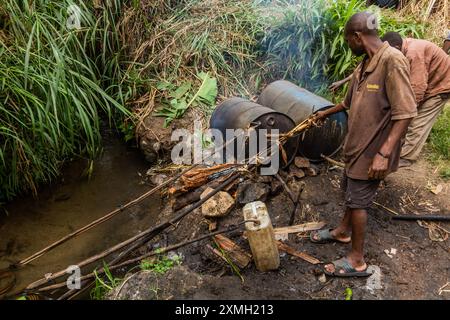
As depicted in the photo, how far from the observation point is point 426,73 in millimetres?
3857

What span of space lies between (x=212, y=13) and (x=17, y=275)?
15.9 feet

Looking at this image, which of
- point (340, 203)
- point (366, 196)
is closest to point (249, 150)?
point (340, 203)

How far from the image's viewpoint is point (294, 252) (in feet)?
10.9

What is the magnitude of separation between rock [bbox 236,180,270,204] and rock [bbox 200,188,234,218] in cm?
12

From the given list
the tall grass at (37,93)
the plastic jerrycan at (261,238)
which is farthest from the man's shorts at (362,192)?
the tall grass at (37,93)

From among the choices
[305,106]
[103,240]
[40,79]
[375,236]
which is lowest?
[103,240]

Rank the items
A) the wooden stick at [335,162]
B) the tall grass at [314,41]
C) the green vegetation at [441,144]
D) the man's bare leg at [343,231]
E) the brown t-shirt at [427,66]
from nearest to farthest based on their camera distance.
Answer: the man's bare leg at [343,231]
the brown t-shirt at [427,66]
the wooden stick at [335,162]
the green vegetation at [441,144]
the tall grass at [314,41]

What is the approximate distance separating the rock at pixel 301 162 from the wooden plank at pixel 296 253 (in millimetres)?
1039

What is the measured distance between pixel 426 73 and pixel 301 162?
1574 mm

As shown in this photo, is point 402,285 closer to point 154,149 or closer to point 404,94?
point 404,94

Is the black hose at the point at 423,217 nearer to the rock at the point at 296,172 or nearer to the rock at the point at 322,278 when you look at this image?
the rock at the point at 296,172

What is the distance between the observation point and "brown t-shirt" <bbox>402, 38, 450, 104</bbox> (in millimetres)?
3803

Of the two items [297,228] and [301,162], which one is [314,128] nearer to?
[301,162]

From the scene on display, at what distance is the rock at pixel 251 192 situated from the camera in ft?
12.5
